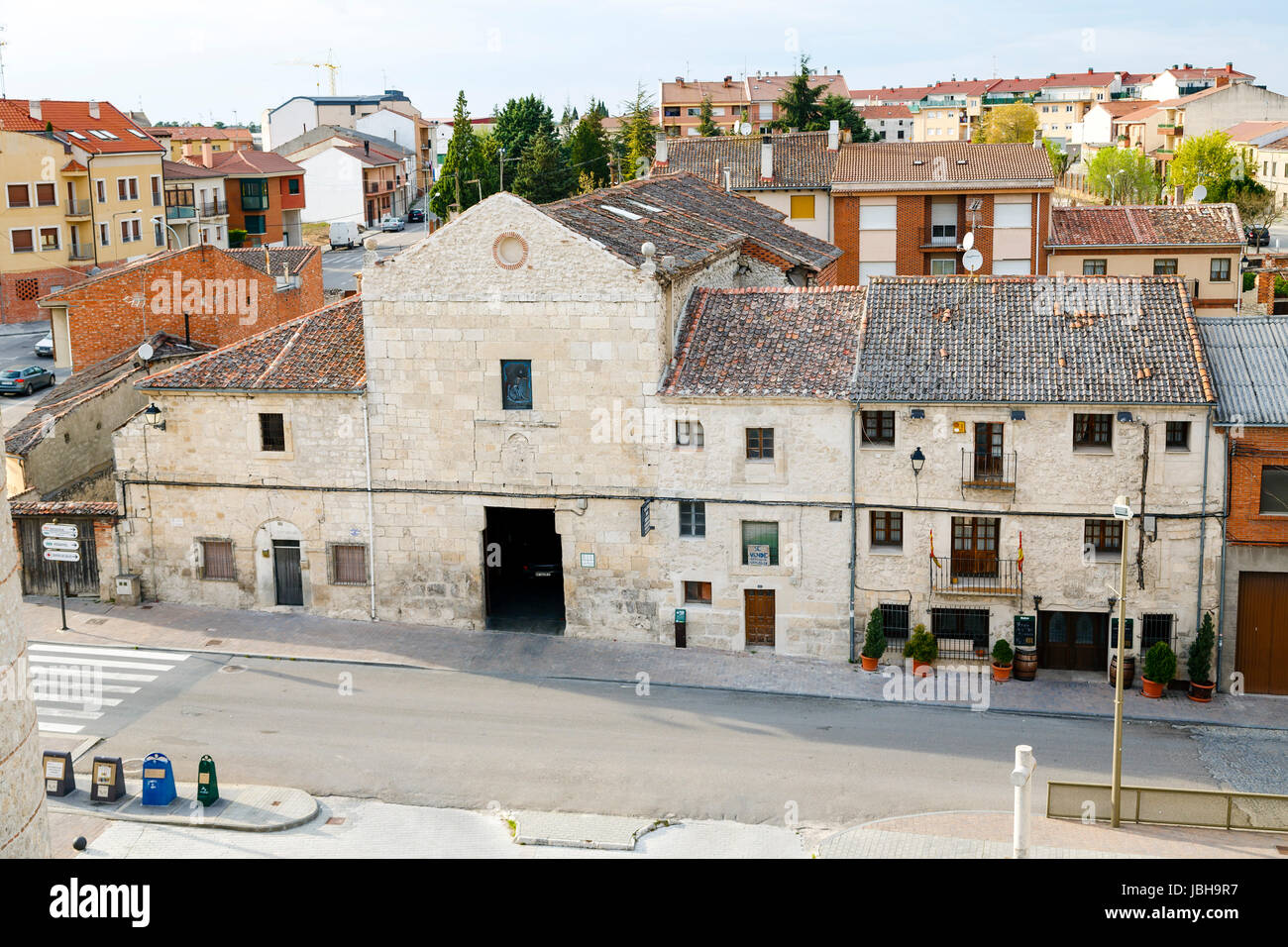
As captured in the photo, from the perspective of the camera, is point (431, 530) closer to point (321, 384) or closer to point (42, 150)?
point (321, 384)

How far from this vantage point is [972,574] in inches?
1284

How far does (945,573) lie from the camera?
32562 millimetres

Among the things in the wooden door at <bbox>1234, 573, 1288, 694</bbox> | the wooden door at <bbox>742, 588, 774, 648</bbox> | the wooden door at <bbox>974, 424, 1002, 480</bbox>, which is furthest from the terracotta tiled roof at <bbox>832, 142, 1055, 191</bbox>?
the wooden door at <bbox>742, 588, 774, 648</bbox>

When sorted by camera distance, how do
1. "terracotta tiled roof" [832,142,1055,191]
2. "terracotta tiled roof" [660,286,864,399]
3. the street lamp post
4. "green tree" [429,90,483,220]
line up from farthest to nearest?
1. "green tree" [429,90,483,220]
2. "terracotta tiled roof" [832,142,1055,191]
3. "terracotta tiled roof" [660,286,864,399]
4. the street lamp post

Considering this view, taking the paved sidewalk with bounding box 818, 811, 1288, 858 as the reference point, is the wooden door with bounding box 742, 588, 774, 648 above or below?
above

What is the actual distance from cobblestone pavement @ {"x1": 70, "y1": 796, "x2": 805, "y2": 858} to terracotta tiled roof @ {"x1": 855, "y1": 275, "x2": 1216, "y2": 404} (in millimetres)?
12047

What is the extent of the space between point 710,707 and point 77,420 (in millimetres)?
23587

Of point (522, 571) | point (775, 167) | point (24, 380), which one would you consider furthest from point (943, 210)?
point (24, 380)

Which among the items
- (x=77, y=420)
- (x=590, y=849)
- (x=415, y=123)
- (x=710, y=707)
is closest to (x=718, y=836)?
(x=590, y=849)

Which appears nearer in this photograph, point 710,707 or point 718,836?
point 718,836

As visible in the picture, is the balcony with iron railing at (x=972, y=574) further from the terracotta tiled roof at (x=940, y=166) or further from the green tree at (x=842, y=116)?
the green tree at (x=842, y=116)

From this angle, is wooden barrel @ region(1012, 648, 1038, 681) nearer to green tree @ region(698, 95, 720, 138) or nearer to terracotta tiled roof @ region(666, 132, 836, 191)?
terracotta tiled roof @ region(666, 132, 836, 191)

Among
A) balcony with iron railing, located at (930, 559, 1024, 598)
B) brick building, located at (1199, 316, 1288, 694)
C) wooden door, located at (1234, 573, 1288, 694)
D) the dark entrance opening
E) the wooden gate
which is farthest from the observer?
the wooden gate

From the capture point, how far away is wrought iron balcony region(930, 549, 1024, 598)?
32281 millimetres
